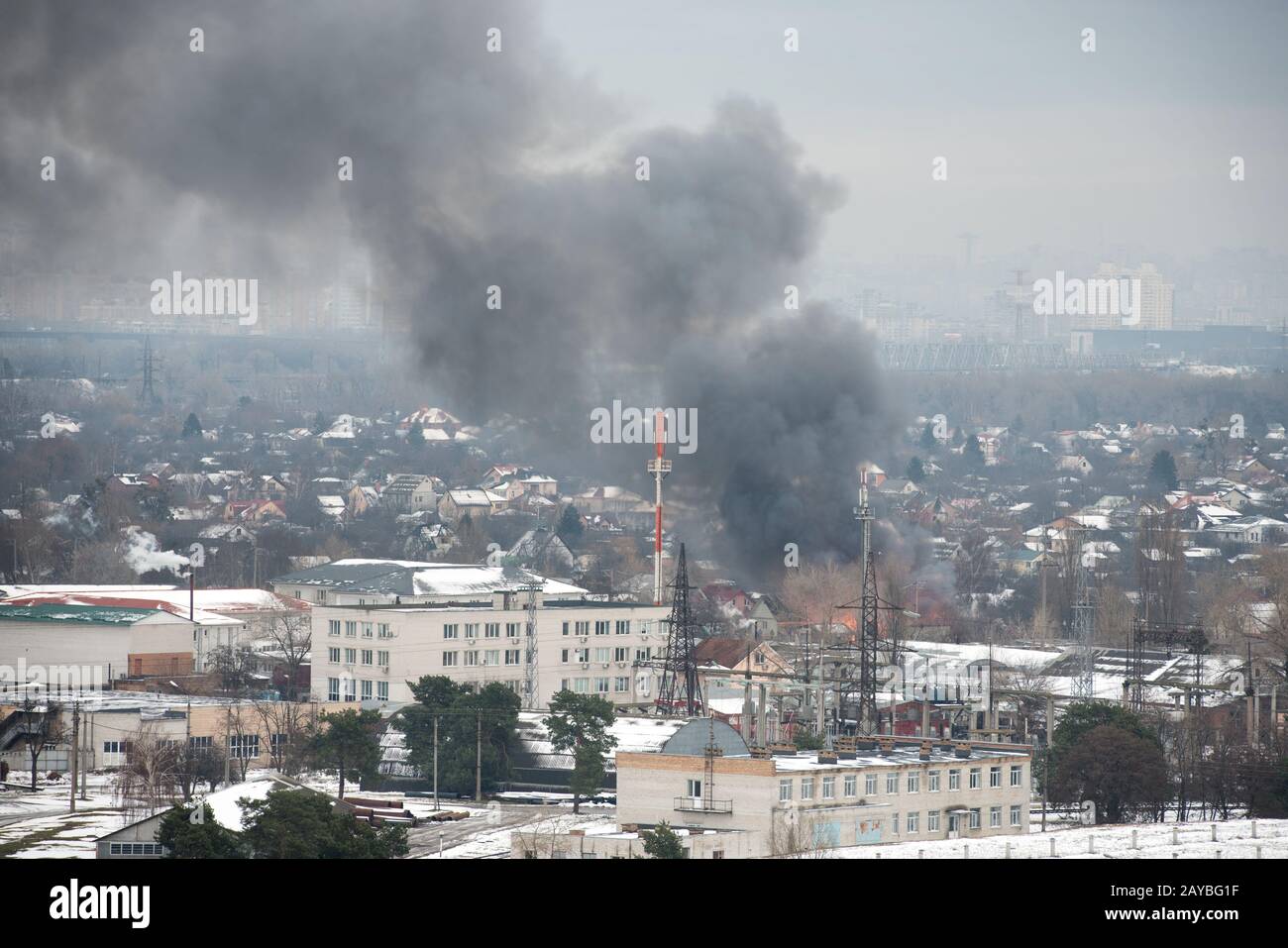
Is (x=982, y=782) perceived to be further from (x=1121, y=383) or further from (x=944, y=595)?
(x=1121, y=383)

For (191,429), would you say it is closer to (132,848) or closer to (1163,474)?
(1163,474)

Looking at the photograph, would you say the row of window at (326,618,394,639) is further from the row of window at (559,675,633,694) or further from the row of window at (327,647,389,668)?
the row of window at (559,675,633,694)

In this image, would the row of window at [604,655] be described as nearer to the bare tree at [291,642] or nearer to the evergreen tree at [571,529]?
the bare tree at [291,642]

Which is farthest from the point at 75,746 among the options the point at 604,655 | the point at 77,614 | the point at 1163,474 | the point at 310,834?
the point at 1163,474

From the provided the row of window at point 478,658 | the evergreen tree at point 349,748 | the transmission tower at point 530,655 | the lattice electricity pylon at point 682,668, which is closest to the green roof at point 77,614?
the row of window at point 478,658

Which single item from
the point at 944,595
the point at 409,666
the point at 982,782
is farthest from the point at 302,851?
the point at 944,595
